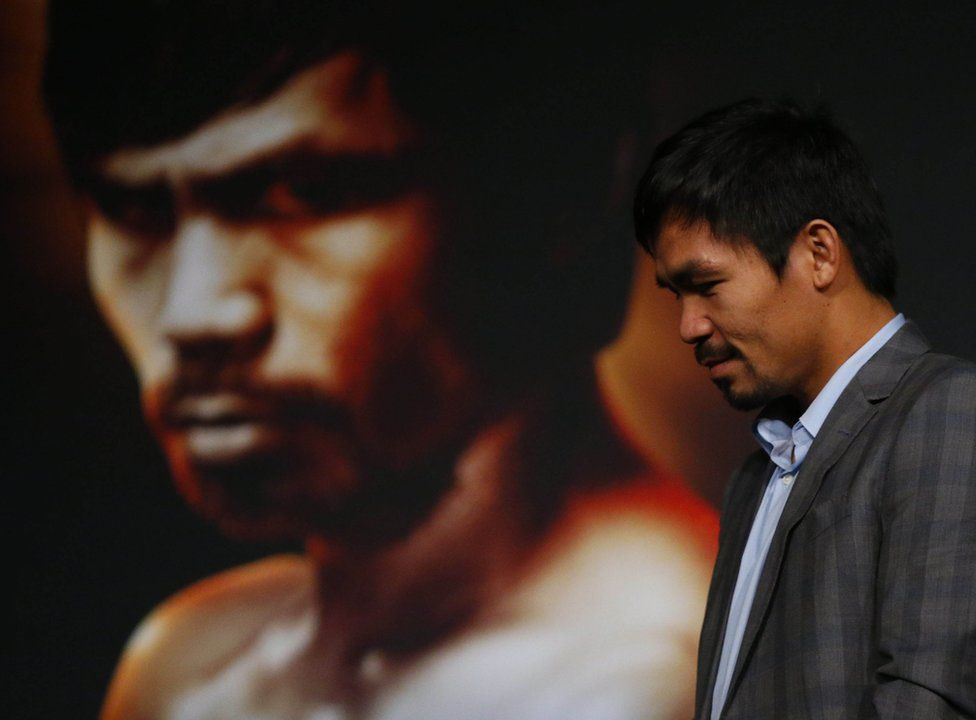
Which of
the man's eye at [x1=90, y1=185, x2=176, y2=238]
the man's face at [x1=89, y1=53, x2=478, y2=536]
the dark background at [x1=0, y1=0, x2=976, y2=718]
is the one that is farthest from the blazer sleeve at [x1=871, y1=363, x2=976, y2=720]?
the man's eye at [x1=90, y1=185, x2=176, y2=238]

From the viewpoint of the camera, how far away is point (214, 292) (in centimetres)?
264

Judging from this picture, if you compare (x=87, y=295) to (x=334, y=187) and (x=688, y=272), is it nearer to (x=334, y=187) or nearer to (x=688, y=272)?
(x=334, y=187)

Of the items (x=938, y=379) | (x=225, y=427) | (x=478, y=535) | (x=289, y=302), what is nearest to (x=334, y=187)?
(x=289, y=302)

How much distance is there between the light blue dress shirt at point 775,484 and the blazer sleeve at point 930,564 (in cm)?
13

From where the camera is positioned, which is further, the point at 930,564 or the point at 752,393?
the point at 752,393

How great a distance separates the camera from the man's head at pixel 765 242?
1273 mm

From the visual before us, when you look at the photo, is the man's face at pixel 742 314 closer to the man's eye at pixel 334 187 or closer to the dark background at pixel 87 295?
the dark background at pixel 87 295

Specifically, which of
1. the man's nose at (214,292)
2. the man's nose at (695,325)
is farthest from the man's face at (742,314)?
the man's nose at (214,292)

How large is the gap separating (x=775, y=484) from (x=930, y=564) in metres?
0.30

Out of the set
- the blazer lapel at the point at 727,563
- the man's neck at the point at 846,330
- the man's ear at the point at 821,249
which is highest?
the man's ear at the point at 821,249

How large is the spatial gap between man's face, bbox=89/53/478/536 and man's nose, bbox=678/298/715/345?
4.05 ft

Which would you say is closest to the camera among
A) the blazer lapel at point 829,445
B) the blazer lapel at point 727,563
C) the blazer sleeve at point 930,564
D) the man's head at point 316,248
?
the blazer sleeve at point 930,564

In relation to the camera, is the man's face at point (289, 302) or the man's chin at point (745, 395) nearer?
the man's chin at point (745, 395)

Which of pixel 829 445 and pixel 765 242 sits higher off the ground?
pixel 765 242
